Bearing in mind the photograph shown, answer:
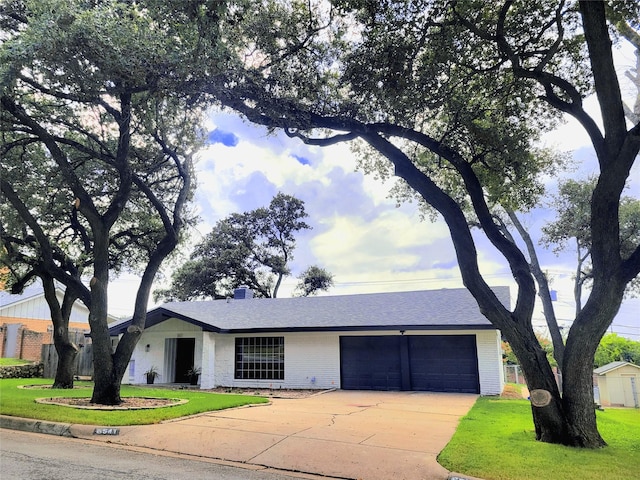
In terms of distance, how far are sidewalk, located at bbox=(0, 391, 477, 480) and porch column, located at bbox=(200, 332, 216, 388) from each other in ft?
22.3

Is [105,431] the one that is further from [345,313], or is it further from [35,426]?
[345,313]

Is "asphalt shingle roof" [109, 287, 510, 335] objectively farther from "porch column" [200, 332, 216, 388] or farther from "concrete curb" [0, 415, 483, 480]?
"concrete curb" [0, 415, 483, 480]

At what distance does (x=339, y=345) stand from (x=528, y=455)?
39.1 ft

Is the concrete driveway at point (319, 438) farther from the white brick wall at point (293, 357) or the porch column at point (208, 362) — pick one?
the porch column at point (208, 362)

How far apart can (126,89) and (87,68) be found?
0.70 meters

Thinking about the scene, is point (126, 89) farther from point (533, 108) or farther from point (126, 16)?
point (533, 108)

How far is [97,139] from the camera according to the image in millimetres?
12531

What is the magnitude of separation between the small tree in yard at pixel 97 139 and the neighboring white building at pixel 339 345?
4.05m

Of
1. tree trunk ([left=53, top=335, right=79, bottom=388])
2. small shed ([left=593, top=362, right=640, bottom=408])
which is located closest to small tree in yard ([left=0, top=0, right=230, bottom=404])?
tree trunk ([left=53, top=335, right=79, bottom=388])

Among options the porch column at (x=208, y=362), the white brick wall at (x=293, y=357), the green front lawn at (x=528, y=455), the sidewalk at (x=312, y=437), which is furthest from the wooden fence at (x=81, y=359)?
the green front lawn at (x=528, y=455)

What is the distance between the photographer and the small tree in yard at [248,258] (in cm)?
3400

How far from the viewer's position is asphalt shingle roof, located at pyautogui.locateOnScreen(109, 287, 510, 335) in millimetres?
16406

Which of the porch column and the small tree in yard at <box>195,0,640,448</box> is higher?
the small tree in yard at <box>195,0,640,448</box>

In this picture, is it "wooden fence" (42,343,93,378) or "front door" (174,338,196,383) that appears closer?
"front door" (174,338,196,383)
